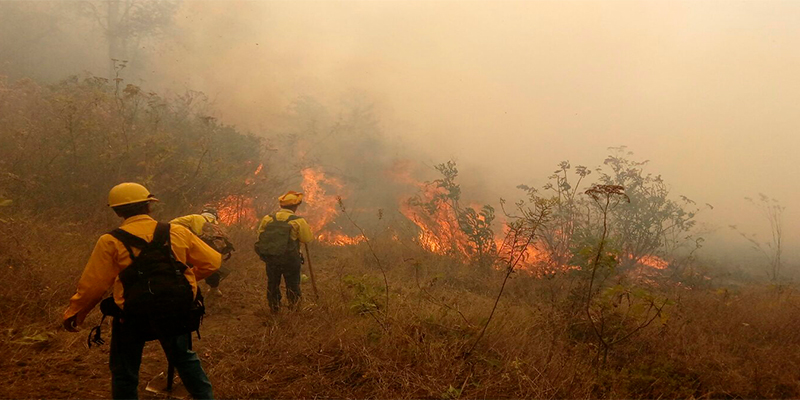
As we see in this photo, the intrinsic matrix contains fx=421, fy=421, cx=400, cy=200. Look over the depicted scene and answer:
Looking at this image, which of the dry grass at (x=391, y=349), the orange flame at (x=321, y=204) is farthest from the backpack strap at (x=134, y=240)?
the orange flame at (x=321, y=204)

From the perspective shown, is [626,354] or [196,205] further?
[196,205]

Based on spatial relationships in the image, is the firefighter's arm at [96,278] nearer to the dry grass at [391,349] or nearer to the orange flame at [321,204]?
the dry grass at [391,349]

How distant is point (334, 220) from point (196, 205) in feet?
17.0

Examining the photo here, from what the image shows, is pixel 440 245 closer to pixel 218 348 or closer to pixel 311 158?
pixel 218 348

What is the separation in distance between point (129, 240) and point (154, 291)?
33 cm

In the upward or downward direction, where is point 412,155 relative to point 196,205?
upward

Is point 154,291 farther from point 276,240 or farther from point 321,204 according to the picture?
point 321,204

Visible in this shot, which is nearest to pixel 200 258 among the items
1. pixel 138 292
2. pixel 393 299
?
pixel 138 292

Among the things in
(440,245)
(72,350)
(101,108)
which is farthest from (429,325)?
(101,108)

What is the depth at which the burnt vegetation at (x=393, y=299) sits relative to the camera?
3643 mm

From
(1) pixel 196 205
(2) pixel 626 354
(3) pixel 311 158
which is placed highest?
(3) pixel 311 158

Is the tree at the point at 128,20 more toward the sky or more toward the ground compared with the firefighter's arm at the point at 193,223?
more toward the sky

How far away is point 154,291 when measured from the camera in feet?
7.91

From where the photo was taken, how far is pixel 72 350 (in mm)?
Result: 3816
